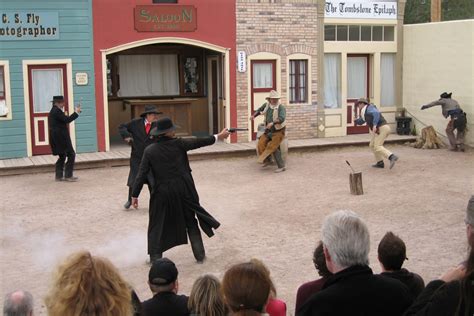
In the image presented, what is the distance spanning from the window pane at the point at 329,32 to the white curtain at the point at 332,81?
479mm

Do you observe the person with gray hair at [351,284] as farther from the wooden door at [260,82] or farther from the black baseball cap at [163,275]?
the wooden door at [260,82]

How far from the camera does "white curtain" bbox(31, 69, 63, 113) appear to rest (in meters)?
16.0

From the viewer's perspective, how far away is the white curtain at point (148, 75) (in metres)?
18.8

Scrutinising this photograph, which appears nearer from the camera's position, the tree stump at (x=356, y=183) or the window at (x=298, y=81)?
the tree stump at (x=356, y=183)

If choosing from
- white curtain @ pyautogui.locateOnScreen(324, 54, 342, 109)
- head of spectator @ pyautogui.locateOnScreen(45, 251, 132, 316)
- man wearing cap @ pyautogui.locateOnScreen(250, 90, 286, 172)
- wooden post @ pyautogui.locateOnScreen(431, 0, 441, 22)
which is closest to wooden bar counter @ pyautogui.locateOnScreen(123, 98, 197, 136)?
man wearing cap @ pyautogui.locateOnScreen(250, 90, 286, 172)

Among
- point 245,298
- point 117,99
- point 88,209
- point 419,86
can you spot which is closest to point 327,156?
point 419,86

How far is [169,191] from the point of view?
310 inches

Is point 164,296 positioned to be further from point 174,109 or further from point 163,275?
point 174,109

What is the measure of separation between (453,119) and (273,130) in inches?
211

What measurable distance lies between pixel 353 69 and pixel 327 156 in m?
3.99

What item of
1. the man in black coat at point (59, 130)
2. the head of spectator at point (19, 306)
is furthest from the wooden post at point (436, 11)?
the head of spectator at point (19, 306)

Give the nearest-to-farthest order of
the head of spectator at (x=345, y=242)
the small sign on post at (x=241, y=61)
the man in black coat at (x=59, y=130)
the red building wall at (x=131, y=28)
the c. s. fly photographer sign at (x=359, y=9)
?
the head of spectator at (x=345, y=242) → the man in black coat at (x=59, y=130) → the red building wall at (x=131, y=28) → the small sign on post at (x=241, y=61) → the c. s. fly photographer sign at (x=359, y=9)

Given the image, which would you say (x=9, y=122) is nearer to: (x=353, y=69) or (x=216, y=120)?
(x=216, y=120)

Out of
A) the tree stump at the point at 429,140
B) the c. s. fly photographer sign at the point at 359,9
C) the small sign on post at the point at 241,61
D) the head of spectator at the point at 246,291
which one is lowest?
the tree stump at the point at 429,140
